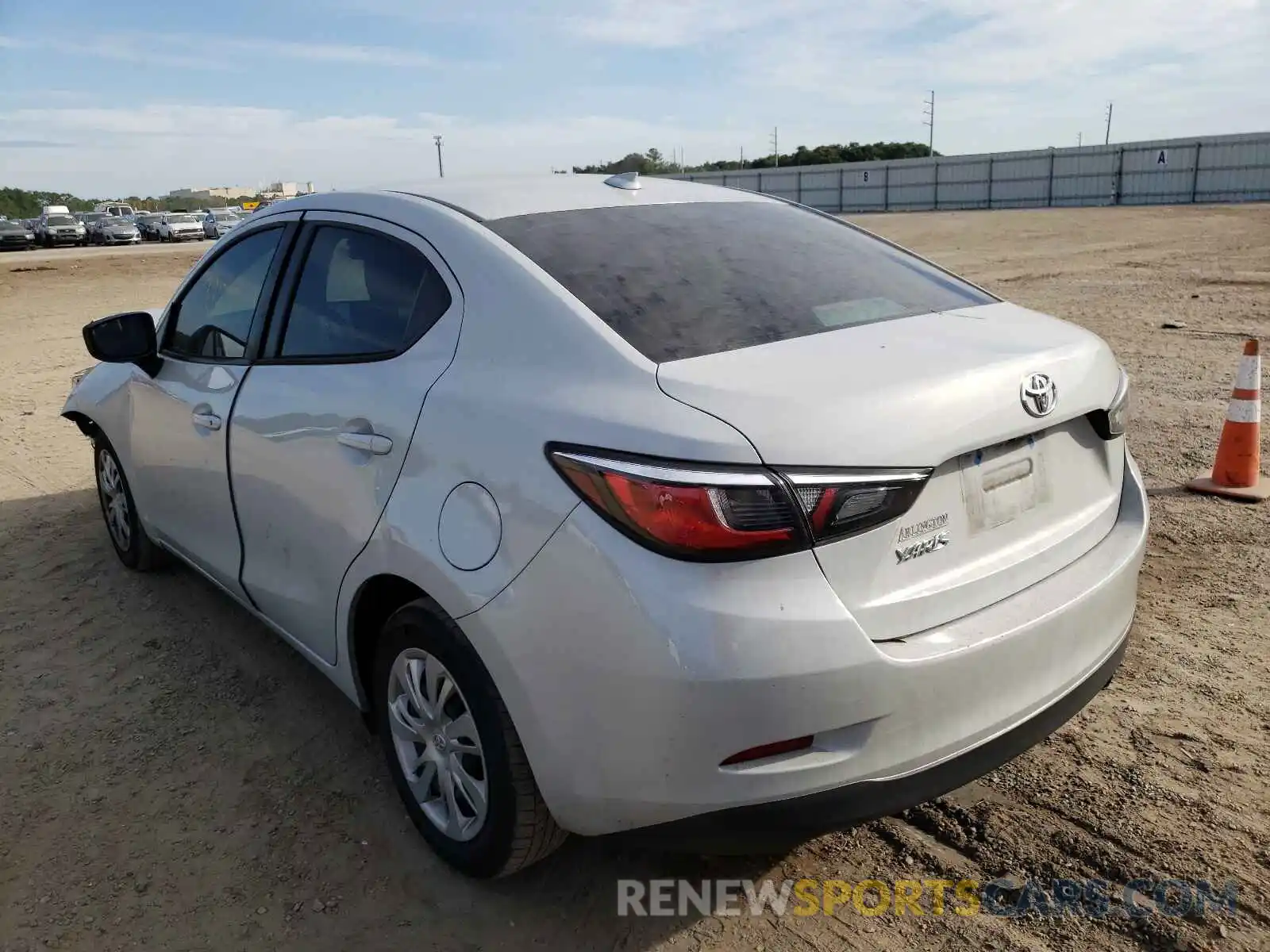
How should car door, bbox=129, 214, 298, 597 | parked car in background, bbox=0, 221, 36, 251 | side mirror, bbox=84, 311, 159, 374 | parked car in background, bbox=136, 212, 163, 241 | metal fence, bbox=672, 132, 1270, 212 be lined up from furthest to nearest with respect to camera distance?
1. parked car in background, bbox=136, 212, 163, 241
2. metal fence, bbox=672, 132, 1270, 212
3. parked car in background, bbox=0, 221, 36, 251
4. side mirror, bbox=84, 311, 159, 374
5. car door, bbox=129, 214, 298, 597

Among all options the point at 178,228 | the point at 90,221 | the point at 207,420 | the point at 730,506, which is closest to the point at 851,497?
the point at 730,506

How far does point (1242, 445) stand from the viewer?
5359 millimetres

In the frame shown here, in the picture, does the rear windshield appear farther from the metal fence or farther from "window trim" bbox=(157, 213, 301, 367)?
the metal fence

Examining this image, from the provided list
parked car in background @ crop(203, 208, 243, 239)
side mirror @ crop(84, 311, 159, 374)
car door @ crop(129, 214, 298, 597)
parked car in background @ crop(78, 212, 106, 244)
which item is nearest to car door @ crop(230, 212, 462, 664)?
car door @ crop(129, 214, 298, 597)

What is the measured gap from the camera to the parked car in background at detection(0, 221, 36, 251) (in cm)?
4038

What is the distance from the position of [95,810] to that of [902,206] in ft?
183

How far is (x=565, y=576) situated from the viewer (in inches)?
82.0

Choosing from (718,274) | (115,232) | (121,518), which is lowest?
(121,518)

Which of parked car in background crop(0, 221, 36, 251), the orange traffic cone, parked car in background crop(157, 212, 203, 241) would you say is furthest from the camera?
parked car in background crop(157, 212, 203, 241)

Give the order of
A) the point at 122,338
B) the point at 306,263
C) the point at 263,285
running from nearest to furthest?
the point at 306,263, the point at 263,285, the point at 122,338

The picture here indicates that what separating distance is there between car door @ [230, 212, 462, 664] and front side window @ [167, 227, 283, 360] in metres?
0.24

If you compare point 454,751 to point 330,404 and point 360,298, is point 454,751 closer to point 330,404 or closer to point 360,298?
point 330,404

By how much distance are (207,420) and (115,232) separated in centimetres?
4669

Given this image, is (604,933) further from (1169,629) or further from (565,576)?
(1169,629)
